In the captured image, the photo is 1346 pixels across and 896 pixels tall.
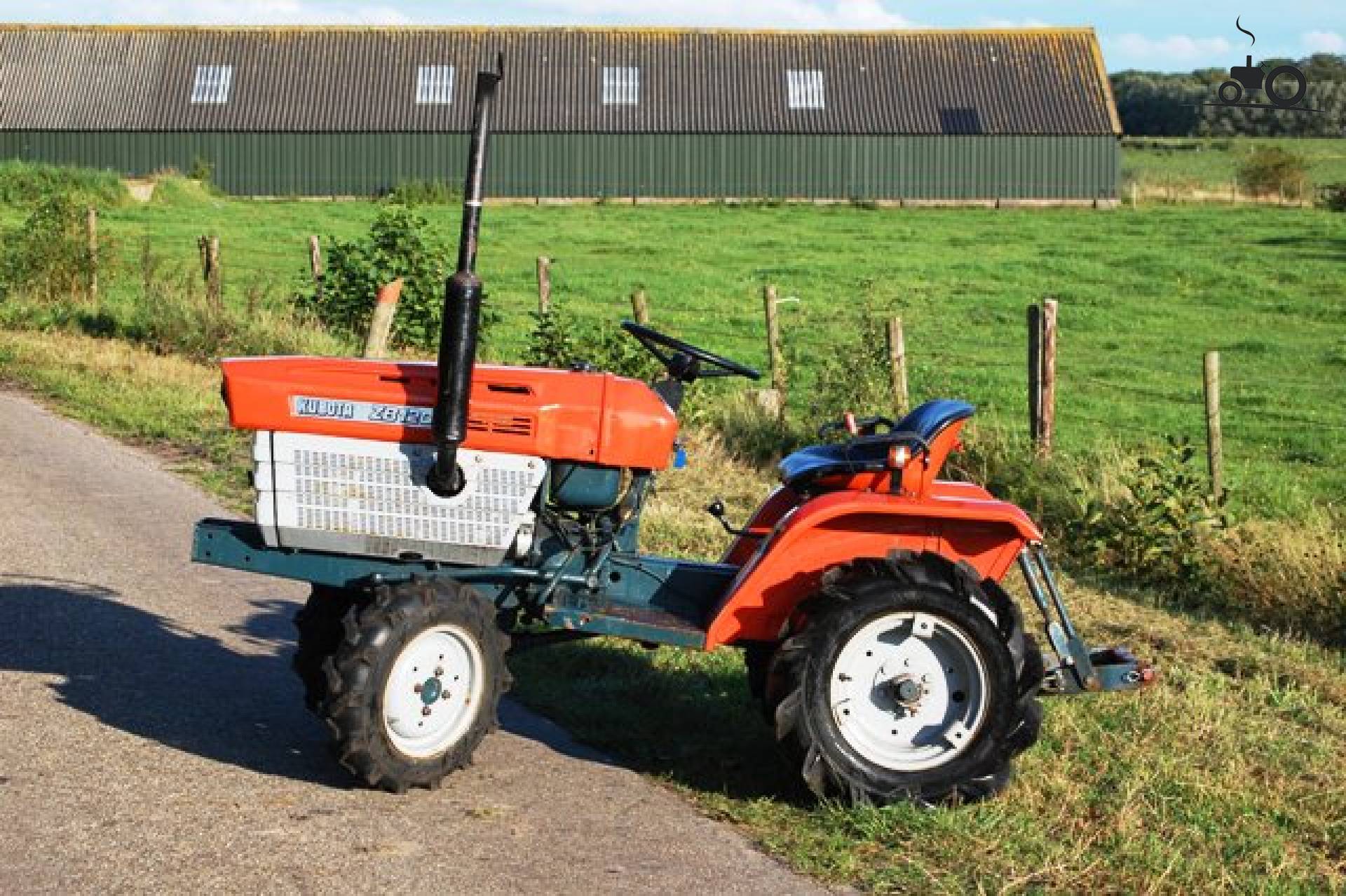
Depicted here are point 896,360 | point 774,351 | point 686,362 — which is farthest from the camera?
point 774,351

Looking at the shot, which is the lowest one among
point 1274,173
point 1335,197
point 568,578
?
point 568,578

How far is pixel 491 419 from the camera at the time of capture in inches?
264

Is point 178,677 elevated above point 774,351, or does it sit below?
below

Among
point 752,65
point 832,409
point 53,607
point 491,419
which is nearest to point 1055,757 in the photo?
point 491,419

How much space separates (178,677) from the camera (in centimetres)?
779

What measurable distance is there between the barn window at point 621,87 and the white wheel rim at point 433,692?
46124 mm

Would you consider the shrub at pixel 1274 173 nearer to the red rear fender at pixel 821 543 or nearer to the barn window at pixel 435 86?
the barn window at pixel 435 86

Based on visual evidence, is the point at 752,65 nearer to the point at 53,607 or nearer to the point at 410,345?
the point at 410,345

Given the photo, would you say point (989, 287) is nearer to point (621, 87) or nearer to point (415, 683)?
point (621, 87)

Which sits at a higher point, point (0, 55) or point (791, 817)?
point (0, 55)

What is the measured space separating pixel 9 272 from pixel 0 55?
3443 centimetres

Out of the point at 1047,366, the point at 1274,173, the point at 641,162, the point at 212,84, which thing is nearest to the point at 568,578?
the point at 1047,366

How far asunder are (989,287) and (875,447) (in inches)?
939

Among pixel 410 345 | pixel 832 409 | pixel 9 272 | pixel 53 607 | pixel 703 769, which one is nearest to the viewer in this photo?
pixel 703 769
